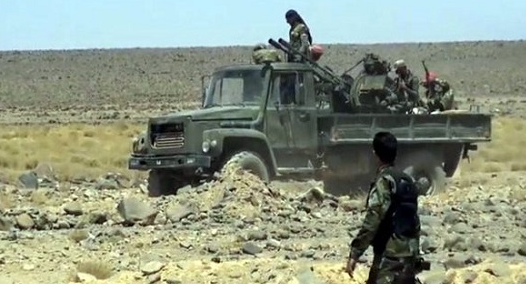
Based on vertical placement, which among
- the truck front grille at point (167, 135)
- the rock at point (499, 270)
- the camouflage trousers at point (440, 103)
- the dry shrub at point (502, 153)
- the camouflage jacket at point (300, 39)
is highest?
the camouflage jacket at point (300, 39)

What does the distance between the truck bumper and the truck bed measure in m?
2.70

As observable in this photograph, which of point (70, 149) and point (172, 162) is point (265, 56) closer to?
point (172, 162)

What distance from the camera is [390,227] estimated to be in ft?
30.3

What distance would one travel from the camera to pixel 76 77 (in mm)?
105312

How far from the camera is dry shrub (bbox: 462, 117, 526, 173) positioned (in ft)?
102

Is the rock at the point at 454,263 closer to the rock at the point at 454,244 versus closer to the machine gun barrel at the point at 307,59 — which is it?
the rock at the point at 454,244

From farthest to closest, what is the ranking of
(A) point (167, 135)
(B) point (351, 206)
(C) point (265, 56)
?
1. (C) point (265, 56)
2. (A) point (167, 135)
3. (B) point (351, 206)

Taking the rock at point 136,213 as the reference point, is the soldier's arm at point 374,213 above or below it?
above

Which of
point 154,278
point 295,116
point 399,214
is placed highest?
point 295,116

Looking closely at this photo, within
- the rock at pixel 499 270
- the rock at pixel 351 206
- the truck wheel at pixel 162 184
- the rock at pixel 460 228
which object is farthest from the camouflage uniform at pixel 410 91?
the rock at pixel 499 270

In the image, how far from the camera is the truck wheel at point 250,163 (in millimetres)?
19781

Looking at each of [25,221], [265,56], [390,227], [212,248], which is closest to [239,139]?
[265,56]

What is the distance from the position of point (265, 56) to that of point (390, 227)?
12418mm

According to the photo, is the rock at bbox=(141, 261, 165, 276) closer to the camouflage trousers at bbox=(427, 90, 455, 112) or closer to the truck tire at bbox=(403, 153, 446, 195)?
the truck tire at bbox=(403, 153, 446, 195)
